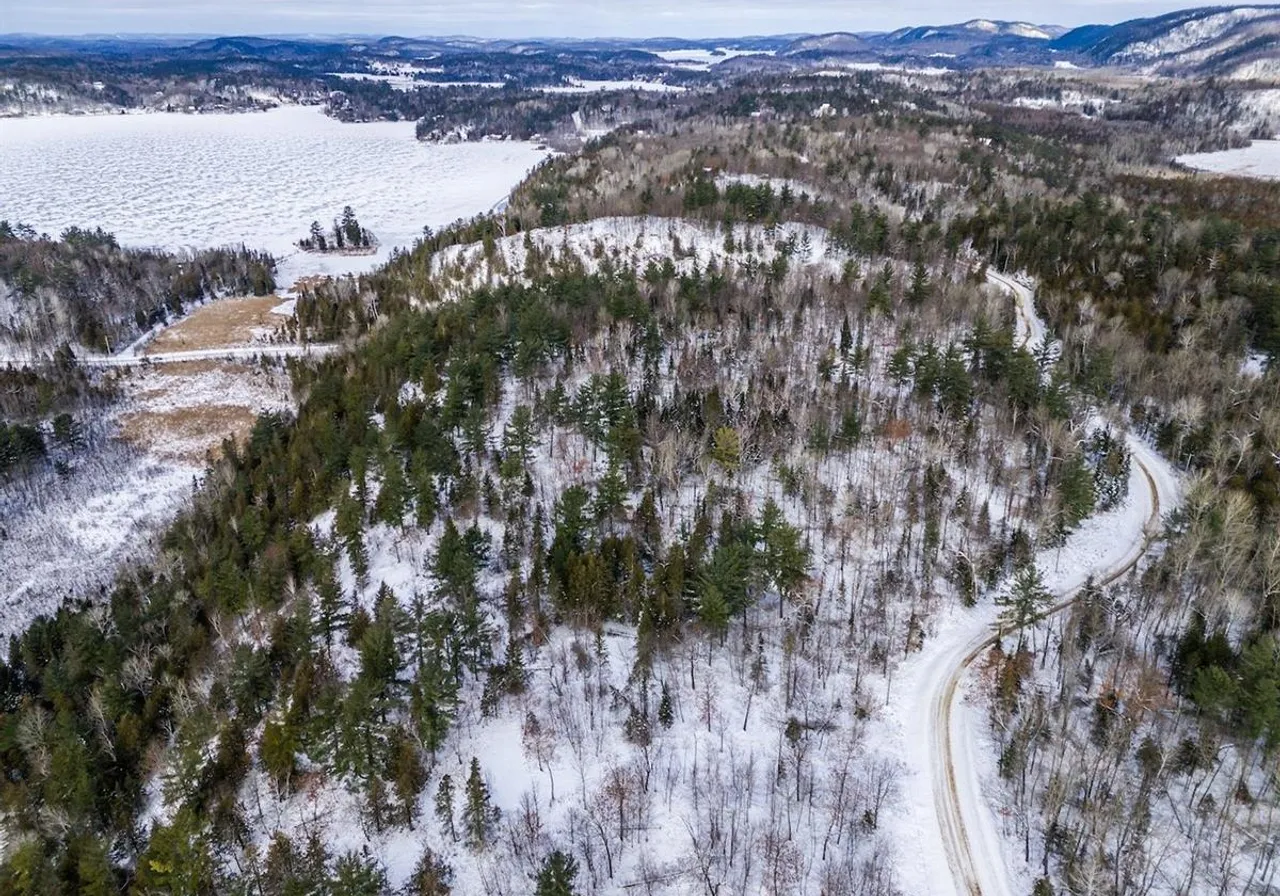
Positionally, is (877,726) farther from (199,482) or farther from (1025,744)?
(199,482)

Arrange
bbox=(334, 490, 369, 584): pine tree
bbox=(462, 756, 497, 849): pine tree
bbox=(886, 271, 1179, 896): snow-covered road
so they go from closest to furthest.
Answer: bbox=(886, 271, 1179, 896): snow-covered road, bbox=(462, 756, 497, 849): pine tree, bbox=(334, 490, 369, 584): pine tree

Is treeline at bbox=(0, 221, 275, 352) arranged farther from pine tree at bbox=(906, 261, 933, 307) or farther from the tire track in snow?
the tire track in snow

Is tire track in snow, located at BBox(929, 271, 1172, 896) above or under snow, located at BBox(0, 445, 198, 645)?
above

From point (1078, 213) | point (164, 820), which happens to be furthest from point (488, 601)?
point (1078, 213)

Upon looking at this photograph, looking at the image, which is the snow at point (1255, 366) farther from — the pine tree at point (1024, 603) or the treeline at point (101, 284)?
the treeline at point (101, 284)

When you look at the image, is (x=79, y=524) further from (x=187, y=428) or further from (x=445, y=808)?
(x=445, y=808)

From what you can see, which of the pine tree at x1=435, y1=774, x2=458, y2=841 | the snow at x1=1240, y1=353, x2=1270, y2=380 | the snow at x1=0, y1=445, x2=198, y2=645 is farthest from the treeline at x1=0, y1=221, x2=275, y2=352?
the snow at x1=1240, y1=353, x2=1270, y2=380
